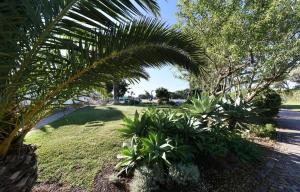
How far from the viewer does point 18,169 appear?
392 centimetres

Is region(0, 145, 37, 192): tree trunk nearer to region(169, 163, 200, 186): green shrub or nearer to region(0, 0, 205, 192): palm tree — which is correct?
region(0, 0, 205, 192): palm tree

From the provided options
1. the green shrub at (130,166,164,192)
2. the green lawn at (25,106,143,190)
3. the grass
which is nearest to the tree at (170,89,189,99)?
the grass

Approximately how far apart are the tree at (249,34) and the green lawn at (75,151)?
365cm

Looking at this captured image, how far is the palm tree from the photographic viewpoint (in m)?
3.05

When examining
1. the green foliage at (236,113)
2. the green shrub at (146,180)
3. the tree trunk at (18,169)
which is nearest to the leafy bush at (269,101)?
the green foliage at (236,113)

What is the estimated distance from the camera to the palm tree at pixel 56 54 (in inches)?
120

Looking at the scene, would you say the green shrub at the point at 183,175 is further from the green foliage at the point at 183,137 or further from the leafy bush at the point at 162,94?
the leafy bush at the point at 162,94

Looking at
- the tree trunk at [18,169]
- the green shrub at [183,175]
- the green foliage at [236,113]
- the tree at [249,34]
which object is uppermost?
the tree at [249,34]

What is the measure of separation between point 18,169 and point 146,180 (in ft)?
8.27

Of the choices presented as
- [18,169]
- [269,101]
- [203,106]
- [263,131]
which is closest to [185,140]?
[203,106]

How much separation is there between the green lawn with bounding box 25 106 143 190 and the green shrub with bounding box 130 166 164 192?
114cm

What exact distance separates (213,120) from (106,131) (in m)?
3.68

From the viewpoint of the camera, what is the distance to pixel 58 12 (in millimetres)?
3189

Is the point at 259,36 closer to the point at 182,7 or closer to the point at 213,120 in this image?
the point at 182,7
